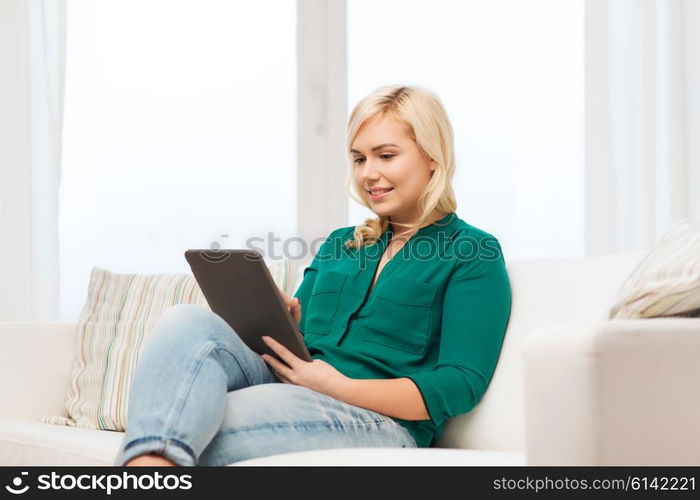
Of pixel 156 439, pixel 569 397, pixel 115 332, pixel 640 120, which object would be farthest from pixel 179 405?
pixel 640 120

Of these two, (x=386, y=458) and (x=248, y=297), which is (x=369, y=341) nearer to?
(x=248, y=297)

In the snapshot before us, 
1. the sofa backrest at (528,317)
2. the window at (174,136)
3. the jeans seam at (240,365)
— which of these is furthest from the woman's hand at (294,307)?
the window at (174,136)

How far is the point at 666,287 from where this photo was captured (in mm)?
1234

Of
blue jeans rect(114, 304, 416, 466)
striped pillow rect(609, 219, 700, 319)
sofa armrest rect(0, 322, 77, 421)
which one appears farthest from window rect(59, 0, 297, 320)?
striped pillow rect(609, 219, 700, 319)

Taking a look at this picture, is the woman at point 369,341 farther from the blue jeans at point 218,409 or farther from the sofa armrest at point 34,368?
the sofa armrest at point 34,368

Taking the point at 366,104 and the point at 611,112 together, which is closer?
the point at 366,104

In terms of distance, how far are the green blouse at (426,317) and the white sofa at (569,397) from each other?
0.05m

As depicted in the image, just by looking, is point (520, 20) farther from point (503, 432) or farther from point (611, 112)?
point (503, 432)

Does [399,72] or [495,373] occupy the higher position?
[399,72]

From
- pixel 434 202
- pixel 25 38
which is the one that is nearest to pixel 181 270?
→ pixel 25 38

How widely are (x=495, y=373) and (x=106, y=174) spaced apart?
7.43 feet

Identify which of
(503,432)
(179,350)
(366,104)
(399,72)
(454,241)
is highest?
(399,72)

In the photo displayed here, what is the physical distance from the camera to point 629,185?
270 centimetres

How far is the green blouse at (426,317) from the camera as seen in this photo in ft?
5.15
